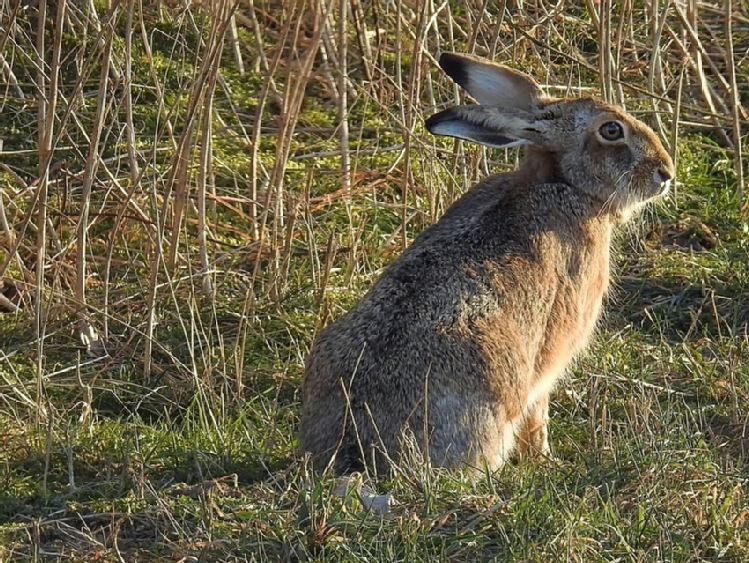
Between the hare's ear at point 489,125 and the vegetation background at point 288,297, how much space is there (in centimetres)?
62

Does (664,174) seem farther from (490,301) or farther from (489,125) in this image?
(490,301)

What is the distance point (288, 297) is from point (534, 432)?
1.67 metres

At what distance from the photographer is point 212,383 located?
5.52 metres

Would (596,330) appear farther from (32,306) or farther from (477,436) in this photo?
(32,306)

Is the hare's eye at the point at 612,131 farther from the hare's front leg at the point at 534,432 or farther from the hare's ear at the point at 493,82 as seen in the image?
the hare's front leg at the point at 534,432

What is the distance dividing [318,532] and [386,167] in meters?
3.95

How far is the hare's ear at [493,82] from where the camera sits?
18.9 ft

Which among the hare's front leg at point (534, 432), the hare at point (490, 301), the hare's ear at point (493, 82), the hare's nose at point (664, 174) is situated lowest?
the hare's front leg at point (534, 432)

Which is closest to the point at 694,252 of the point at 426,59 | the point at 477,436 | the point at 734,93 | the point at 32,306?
the point at 734,93

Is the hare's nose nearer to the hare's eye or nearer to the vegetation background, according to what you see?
the hare's eye

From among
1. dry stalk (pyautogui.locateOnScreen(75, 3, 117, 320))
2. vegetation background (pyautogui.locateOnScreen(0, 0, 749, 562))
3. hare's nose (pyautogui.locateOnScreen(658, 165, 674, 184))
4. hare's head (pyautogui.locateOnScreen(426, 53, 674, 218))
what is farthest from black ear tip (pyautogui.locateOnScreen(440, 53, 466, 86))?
dry stalk (pyautogui.locateOnScreen(75, 3, 117, 320))

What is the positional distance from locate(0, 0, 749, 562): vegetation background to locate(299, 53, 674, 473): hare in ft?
0.71

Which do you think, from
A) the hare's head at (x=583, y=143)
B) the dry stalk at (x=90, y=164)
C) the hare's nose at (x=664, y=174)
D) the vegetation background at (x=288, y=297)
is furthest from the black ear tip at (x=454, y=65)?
the dry stalk at (x=90, y=164)

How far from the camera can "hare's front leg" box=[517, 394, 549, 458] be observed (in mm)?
5102
